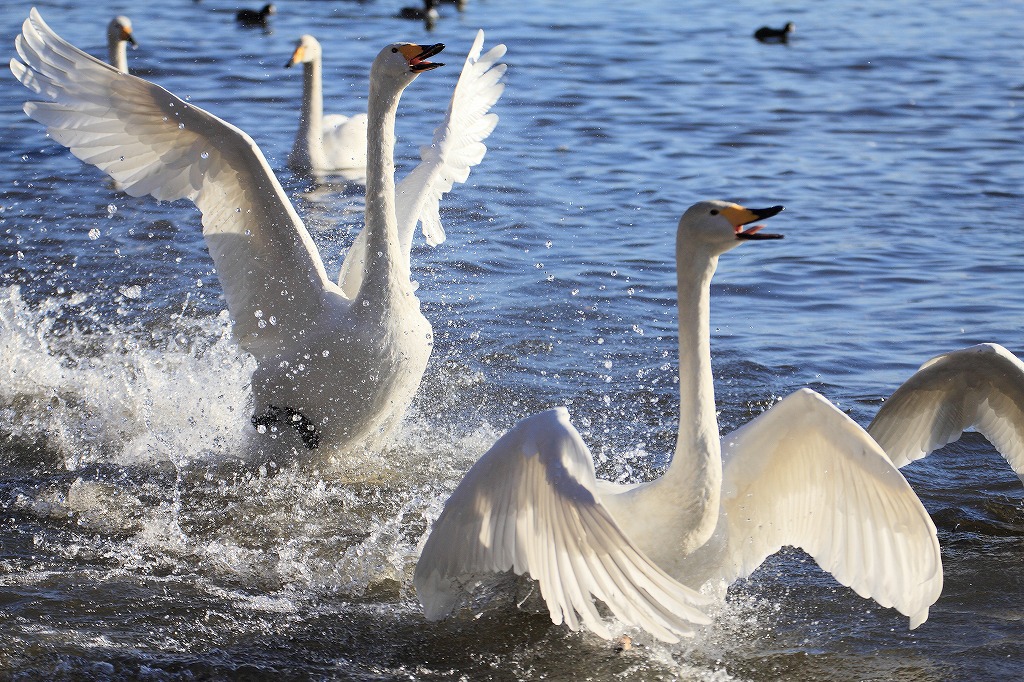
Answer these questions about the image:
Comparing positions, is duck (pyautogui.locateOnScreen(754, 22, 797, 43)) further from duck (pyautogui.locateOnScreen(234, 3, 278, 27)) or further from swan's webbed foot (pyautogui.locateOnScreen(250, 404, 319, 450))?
swan's webbed foot (pyautogui.locateOnScreen(250, 404, 319, 450))

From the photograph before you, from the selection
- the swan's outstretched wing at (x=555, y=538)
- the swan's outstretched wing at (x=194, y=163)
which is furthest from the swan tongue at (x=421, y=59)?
the swan's outstretched wing at (x=555, y=538)

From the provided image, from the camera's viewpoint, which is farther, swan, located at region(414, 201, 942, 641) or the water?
the water

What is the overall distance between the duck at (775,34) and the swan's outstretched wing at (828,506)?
523 inches

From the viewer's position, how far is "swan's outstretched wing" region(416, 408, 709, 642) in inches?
149


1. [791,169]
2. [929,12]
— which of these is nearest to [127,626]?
[791,169]

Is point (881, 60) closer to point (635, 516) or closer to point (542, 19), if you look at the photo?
point (542, 19)

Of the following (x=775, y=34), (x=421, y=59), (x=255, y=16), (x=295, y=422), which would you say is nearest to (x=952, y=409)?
(x=421, y=59)

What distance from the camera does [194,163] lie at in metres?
5.94

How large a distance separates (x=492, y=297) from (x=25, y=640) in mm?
4380

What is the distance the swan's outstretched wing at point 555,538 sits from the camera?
149 inches

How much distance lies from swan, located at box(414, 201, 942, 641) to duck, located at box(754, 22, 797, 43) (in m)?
13.3

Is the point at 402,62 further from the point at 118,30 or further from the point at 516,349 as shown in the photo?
the point at 118,30

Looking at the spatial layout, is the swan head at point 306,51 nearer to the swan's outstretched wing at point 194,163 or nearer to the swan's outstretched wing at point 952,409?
the swan's outstretched wing at point 194,163

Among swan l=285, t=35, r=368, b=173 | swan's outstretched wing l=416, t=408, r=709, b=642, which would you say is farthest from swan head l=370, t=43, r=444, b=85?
swan l=285, t=35, r=368, b=173
